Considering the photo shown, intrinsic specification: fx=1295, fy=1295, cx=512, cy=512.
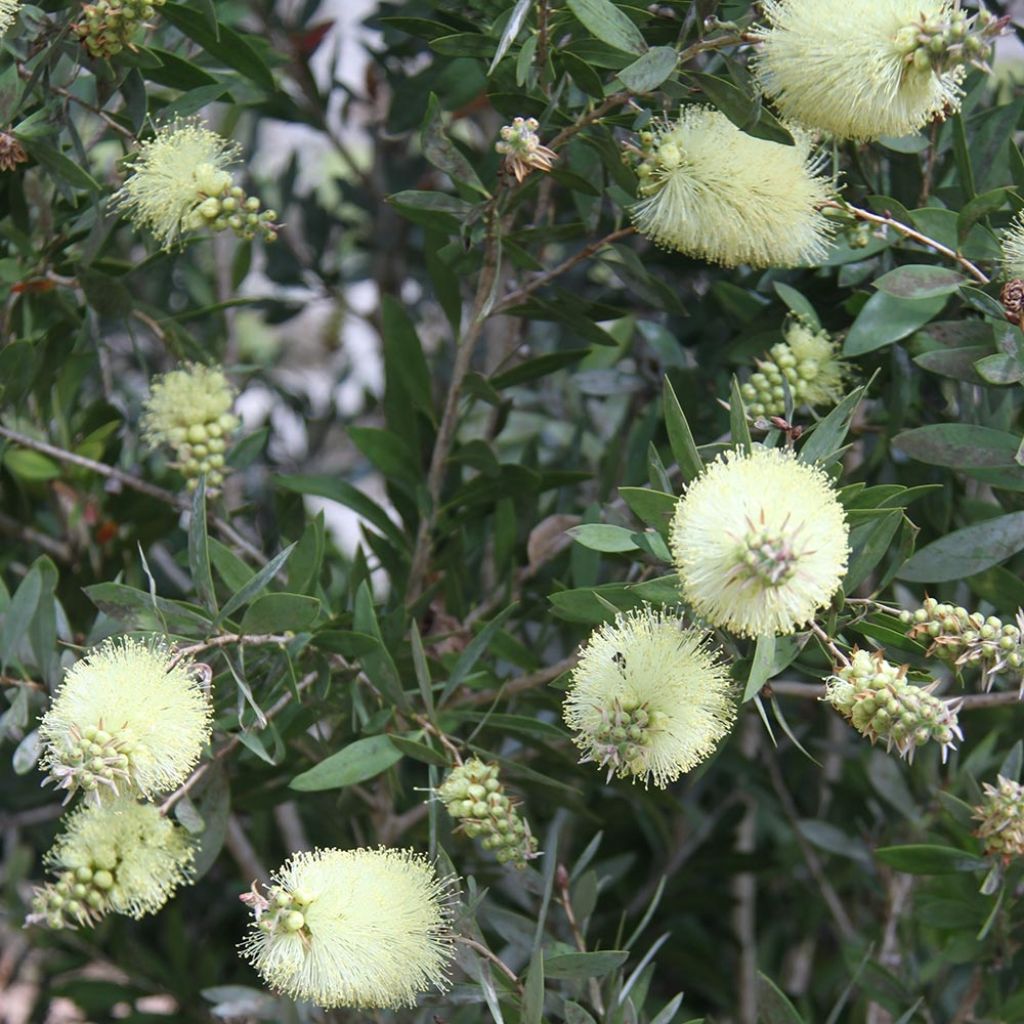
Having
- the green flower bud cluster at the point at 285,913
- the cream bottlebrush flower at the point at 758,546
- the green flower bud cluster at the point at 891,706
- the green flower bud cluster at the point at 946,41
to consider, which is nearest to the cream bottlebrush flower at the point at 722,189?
the green flower bud cluster at the point at 946,41

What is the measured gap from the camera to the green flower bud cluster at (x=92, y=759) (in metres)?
0.85

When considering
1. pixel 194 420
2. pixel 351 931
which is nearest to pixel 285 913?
pixel 351 931

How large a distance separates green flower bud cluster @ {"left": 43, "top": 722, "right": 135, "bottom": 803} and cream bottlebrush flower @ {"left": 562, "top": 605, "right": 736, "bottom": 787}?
0.30 metres

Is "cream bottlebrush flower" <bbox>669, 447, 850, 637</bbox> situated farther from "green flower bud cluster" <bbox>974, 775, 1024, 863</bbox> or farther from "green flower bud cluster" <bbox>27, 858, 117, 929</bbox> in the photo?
"green flower bud cluster" <bbox>27, 858, 117, 929</bbox>

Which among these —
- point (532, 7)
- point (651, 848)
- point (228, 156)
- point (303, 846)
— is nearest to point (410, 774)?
point (303, 846)

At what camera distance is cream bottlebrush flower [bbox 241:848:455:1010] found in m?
0.88

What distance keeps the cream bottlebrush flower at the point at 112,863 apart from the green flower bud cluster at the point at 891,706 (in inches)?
20.0

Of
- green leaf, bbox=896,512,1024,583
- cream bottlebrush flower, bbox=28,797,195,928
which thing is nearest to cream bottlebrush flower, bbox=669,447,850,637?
green leaf, bbox=896,512,1024,583

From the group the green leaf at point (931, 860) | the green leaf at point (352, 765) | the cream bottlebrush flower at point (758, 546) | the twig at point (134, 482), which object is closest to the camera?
the cream bottlebrush flower at point (758, 546)

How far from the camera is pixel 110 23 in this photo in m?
0.97

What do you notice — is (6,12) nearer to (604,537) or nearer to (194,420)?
(194,420)

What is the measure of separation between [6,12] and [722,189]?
0.54 metres

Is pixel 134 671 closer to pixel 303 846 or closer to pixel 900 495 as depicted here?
pixel 900 495

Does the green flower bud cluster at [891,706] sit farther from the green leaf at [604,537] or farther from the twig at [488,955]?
the twig at [488,955]
